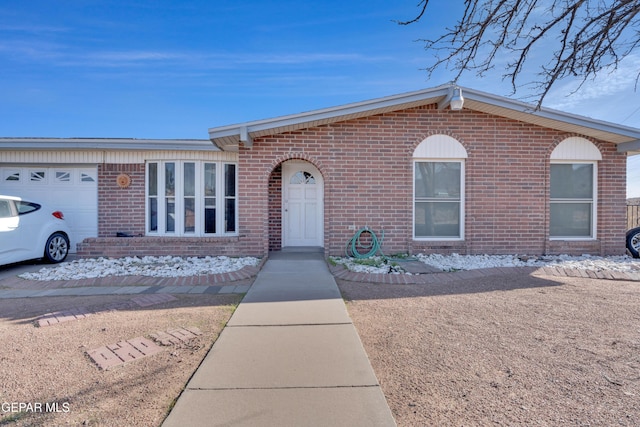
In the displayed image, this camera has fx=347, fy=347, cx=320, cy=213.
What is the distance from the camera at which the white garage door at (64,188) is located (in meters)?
8.76

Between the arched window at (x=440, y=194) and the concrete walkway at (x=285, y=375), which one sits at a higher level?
the arched window at (x=440, y=194)

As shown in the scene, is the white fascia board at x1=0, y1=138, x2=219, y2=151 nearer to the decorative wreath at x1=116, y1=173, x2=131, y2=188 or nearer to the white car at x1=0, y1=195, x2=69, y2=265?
the decorative wreath at x1=116, y1=173, x2=131, y2=188

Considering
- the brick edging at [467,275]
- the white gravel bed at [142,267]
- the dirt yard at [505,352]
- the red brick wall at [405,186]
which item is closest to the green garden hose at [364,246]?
the red brick wall at [405,186]

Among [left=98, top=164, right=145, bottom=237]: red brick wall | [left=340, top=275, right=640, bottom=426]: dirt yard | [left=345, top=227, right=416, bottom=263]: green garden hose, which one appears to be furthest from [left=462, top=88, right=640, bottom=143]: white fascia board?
[left=98, top=164, right=145, bottom=237]: red brick wall

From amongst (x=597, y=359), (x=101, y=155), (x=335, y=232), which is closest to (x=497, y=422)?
(x=597, y=359)

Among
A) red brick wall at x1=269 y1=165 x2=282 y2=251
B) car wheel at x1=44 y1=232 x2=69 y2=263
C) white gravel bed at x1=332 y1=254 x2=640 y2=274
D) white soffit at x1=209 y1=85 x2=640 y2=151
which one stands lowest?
white gravel bed at x1=332 y1=254 x2=640 y2=274

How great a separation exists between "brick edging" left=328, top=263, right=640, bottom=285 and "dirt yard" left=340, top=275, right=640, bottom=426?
17.8 inches

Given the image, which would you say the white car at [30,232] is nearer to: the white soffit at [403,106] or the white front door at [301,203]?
the white soffit at [403,106]

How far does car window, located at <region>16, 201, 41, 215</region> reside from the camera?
6929mm

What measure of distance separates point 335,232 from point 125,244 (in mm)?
4778

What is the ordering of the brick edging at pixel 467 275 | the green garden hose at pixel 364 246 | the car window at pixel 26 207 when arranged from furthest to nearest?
the green garden hose at pixel 364 246
the car window at pixel 26 207
the brick edging at pixel 467 275

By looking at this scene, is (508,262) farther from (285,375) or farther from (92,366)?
(92,366)

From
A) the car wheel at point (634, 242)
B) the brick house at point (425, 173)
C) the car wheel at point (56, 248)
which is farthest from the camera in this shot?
the car wheel at point (634, 242)

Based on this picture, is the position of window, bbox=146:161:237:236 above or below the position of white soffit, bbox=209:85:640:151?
below
